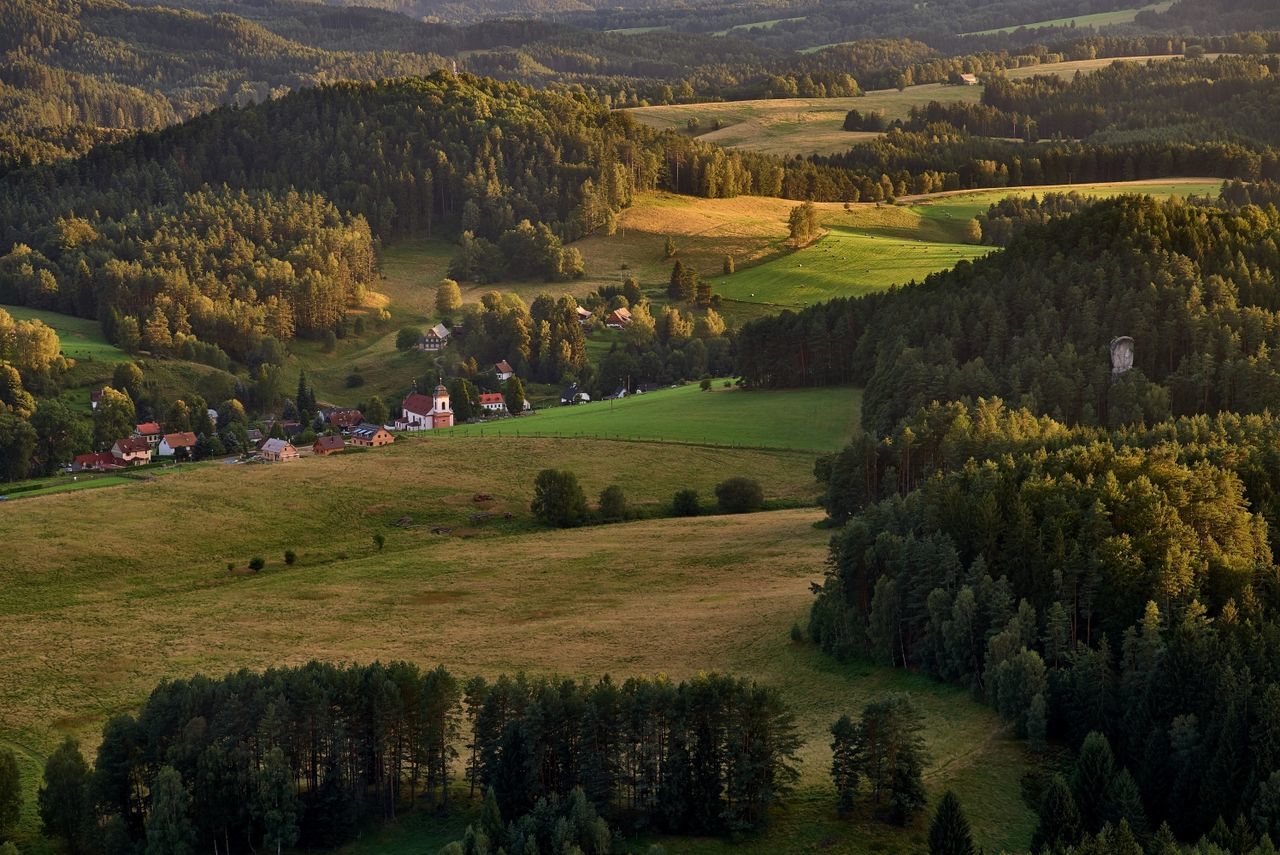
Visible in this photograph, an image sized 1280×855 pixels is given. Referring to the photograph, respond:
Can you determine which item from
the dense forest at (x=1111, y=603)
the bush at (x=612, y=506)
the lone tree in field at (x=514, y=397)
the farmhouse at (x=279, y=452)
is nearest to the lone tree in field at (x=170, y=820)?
the dense forest at (x=1111, y=603)

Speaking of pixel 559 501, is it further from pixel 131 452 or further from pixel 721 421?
pixel 131 452

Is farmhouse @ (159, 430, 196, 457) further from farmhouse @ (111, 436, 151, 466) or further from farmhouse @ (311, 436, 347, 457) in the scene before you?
farmhouse @ (311, 436, 347, 457)

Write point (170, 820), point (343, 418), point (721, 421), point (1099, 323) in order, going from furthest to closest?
point (343, 418) < point (721, 421) < point (1099, 323) < point (170, 820)

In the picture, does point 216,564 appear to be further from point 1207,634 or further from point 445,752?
point 1207,634

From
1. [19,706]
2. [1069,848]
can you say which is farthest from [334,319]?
[1069,848]

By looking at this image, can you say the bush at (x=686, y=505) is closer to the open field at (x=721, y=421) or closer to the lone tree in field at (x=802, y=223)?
the open field at (x=721, y=421)

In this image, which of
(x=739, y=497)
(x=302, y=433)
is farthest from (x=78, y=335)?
(x=739, y=497)

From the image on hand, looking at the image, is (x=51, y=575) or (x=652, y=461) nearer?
(x=51, y=575)
